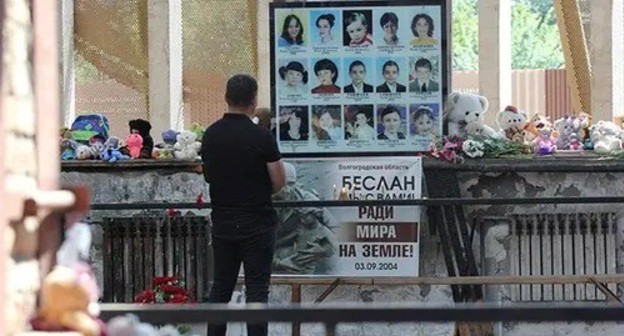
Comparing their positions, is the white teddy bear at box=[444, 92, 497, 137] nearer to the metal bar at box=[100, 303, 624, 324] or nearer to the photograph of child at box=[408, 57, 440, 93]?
the photograph of child at box=[408, 57, 440, 93]

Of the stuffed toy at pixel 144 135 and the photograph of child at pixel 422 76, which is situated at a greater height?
the photograph of child at pixel 422 76

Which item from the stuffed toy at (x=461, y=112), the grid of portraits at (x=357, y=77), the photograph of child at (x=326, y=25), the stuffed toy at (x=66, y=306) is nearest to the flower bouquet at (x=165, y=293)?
the grid of portraits at (x=357, y=77)

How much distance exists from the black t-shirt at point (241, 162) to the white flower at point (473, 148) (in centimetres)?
265

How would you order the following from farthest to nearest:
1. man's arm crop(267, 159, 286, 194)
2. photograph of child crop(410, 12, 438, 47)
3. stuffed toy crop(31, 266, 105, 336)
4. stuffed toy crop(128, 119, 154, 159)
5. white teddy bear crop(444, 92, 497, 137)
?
stuffed toy crop(128, 119, 154, 159), white teddy bear crop(444, 92, 497, 137), photograph of child crop(410, 12, 438, 47), man's arm crop(267, 159, 286, 194), stuffed toy crop(31, 266, 105, 336)

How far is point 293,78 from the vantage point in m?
9.97

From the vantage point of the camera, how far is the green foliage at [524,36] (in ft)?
162

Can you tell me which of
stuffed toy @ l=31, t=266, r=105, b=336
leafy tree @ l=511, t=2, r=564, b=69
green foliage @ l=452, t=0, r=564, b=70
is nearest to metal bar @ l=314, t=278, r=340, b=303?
stuffed toy @ l=31, t=266, r=105, b=336

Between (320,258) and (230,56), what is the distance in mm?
8039

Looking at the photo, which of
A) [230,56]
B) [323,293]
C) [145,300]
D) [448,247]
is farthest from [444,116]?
[230,56]

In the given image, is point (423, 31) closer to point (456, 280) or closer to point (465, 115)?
point (465, 115)

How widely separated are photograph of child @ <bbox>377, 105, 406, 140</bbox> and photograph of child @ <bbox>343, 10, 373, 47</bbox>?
408mm

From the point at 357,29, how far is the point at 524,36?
41843 millimetres

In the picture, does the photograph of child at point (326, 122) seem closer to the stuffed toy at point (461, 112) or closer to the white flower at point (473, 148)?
the white flower at point (473, 148)

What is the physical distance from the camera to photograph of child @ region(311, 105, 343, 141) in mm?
9945
